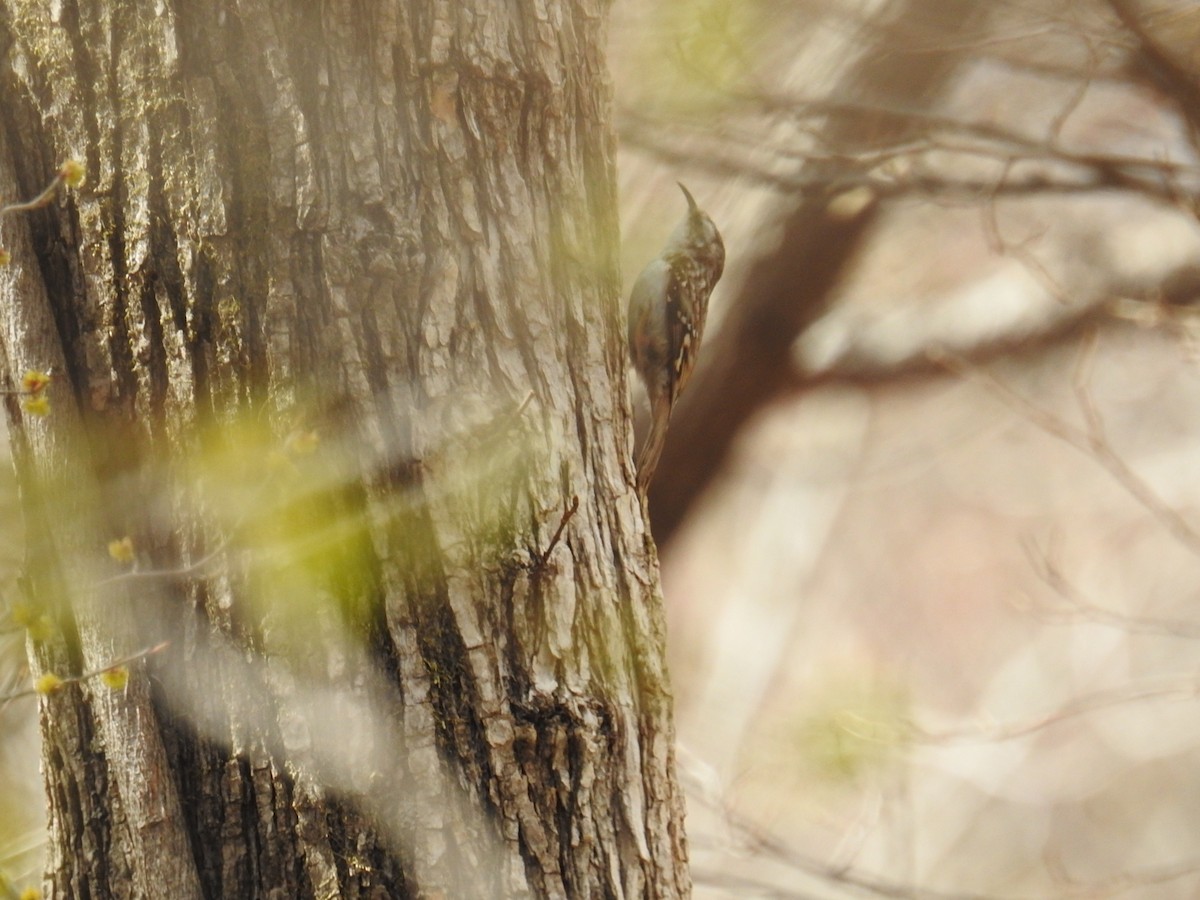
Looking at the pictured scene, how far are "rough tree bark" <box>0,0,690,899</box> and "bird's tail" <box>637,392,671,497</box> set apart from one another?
3.96ft

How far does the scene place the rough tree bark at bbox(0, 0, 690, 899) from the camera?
1429 mm

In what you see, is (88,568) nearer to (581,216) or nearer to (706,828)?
(581,216)

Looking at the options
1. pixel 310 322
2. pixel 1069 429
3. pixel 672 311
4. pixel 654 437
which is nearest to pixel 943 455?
pixel 1069 429

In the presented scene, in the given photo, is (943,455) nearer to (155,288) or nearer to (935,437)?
(935,437)

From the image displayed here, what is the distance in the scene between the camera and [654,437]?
289 cm

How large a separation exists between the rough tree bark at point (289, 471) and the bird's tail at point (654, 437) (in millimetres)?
1206

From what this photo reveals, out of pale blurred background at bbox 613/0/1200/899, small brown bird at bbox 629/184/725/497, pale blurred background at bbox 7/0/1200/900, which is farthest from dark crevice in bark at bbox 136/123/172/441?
pale blurred background at bbox 613/0/1200/899

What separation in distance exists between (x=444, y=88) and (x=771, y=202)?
6.43ft

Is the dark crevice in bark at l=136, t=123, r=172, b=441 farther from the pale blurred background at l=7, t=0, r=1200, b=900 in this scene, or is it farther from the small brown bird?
the small brown bird

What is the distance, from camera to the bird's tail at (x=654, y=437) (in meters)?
2.75

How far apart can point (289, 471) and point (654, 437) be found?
156 centimetres

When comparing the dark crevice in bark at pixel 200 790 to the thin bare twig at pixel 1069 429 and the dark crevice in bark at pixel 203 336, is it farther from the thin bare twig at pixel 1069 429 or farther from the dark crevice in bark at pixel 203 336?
the thin bare twig at pixel 1069 429

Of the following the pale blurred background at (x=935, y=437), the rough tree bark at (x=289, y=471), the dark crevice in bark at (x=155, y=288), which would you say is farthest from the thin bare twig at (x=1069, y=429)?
the dark crevice in bark at (x=155, y=288)

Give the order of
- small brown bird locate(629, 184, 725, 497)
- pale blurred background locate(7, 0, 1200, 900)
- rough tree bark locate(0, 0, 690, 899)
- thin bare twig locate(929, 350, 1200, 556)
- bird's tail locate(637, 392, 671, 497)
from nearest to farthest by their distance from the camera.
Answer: rough tree bark locate(0, 0, 690, 899) → bird's tail locate(637, 392, 671, 497) → small brown bird locate(629, 184, 725, 497) → pale blurred background locate(7, 0, 1200, 900) → thin bare twig locate(929, 350, 1200, 556)
